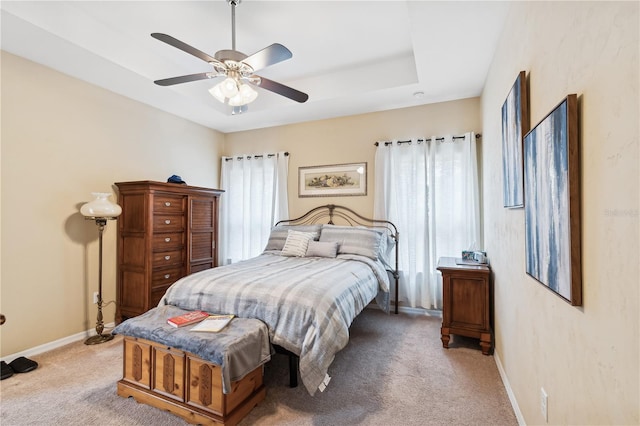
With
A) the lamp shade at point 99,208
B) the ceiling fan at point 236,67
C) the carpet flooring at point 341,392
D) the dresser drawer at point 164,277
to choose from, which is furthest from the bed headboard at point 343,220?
the lamp shade at point 99,208

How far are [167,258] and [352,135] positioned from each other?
2927 millimetres

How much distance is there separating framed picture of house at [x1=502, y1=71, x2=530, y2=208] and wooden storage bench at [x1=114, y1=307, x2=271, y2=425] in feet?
6.03

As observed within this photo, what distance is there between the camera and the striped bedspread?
193 centimetres

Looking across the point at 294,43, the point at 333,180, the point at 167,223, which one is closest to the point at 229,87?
the point at 294,43

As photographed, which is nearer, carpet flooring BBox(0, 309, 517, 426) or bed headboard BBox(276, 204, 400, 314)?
carpet flooring BBox(0, 309, 517, 426)

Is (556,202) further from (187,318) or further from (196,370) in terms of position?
(187,318)

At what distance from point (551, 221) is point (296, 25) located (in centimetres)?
267

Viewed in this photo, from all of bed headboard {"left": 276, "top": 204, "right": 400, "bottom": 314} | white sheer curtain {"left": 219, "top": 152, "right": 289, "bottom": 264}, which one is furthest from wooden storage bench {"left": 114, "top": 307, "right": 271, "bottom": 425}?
white sheer curtain {"left": 219, "top": 152, "right": 289, "bottom": 264}

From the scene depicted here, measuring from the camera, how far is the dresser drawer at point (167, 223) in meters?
3.42

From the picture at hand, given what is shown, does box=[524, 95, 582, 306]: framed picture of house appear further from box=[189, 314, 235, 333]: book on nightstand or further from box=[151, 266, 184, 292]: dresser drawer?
box=[151, 266, 184, 292]: dresser drawer

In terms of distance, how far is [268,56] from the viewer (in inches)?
85.4

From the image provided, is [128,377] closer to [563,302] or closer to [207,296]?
[207,296]

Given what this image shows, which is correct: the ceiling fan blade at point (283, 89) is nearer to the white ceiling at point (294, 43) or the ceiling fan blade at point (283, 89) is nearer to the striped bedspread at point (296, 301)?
the white ceiling at point (294, 43)

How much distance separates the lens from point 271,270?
9.26ft
